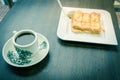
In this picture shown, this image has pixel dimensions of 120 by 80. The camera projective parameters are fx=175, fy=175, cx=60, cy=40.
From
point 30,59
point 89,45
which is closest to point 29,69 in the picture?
point 30,59

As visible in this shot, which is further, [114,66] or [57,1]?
[57,1]

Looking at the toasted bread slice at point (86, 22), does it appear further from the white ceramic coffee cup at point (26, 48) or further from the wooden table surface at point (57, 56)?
the white ceramic coffee cup at point (26, 48)

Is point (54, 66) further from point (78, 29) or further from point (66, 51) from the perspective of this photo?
point (78, 29)

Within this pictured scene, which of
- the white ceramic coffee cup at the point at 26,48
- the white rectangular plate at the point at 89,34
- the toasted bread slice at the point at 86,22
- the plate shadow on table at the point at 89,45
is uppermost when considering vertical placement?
the white ceramic coffee cup at the point at 26,48

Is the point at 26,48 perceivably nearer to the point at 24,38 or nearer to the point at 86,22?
the point at 24,38

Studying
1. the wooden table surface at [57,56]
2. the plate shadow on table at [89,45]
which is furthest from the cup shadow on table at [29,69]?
the plate shadow on table at [89,45]

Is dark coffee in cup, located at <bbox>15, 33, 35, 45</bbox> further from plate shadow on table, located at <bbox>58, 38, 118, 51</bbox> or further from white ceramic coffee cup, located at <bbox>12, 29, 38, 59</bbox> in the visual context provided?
plate shadow on table, located at <bbox>58, 38, 118, 51</bbox>

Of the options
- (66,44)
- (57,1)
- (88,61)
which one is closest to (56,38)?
(66,44)
